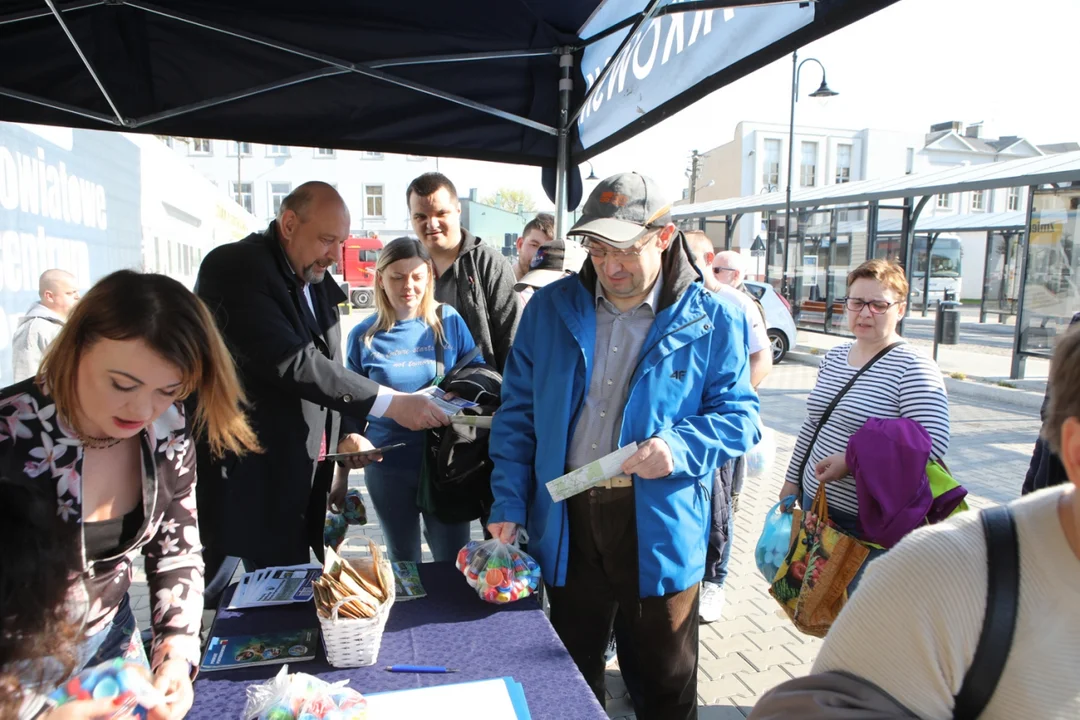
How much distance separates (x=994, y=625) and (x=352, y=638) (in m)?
1.18

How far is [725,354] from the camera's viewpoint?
2.06 m

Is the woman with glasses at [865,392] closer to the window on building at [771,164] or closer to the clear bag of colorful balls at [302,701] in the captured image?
the clear bag of colorful balls at [302,701]

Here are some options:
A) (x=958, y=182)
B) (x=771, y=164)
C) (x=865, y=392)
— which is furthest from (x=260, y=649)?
(x=771, y=164)

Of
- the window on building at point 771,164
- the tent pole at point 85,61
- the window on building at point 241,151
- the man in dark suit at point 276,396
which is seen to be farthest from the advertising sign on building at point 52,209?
the window on building at point 771,164

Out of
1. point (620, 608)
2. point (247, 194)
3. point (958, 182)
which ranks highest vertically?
point (247, 194)

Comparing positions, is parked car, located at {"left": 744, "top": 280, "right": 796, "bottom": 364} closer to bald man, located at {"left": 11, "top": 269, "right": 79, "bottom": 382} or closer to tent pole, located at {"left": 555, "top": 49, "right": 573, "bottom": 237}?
tent pole, located at {"left": 555, "top": 49, "right": 573, "bottom": 237}

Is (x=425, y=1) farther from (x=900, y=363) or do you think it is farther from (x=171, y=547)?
(x=900, y=363)

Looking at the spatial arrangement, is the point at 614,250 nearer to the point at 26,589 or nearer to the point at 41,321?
the point at 26,589

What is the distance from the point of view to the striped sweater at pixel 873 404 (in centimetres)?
253

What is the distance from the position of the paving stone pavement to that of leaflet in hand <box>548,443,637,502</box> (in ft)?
1.81

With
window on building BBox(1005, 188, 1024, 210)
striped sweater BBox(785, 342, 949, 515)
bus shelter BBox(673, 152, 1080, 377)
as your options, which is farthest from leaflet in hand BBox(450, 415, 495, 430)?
window on building BBox(1005, 188, 1024, 210)

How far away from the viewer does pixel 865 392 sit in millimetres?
2699

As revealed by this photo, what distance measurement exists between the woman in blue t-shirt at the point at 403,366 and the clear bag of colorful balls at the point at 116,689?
5.34ft

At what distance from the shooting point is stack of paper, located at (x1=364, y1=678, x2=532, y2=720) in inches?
52.2
